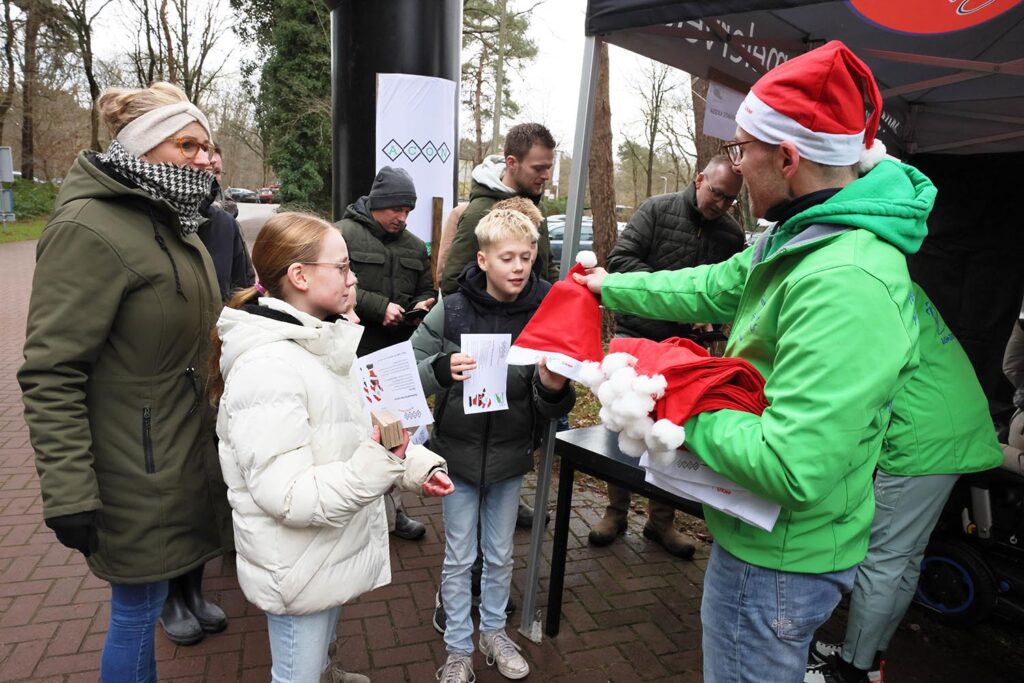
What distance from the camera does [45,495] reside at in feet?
5.66

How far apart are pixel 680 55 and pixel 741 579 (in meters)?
2.65

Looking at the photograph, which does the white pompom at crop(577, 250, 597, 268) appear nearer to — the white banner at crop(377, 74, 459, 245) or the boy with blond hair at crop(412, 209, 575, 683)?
the boy with blond hair at crop(412, 209, 575, 683)

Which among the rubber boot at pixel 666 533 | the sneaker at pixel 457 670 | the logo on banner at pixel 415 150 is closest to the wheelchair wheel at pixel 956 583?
the rubber boot at pixel 666 533

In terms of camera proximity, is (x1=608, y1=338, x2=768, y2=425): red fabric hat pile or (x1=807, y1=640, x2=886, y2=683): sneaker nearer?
(x1=608, y1=338, x2=768, y2=425): red fabric hat pile

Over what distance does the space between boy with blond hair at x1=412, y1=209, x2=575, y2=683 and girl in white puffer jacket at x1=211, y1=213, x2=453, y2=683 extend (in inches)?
23.8

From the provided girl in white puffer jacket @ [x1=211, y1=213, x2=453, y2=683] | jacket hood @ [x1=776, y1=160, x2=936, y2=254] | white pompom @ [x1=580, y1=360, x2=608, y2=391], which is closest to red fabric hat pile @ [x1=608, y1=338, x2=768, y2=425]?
white pompom @ [x1=580, y1=360, x2=608, y2=391]

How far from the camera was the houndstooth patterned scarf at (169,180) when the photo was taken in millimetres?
1917

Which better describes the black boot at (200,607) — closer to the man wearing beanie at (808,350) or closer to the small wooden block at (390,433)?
the small wooden block at (390,433)

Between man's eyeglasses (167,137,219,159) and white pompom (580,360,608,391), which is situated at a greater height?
man's eyeglasses (167,137,219,159)

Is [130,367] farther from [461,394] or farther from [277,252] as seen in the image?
[461,394]

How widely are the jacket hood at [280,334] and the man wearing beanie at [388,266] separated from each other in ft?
5.67

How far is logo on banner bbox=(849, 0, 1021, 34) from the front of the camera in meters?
2.02

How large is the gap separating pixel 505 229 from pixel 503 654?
1.78 meters

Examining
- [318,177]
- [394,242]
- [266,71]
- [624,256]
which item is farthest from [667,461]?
[266,71]
